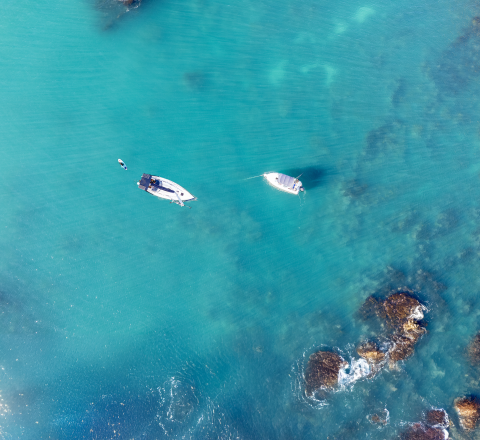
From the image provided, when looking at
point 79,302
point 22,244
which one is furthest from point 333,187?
point 22,244

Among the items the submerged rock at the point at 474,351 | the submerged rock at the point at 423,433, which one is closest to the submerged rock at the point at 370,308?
the submerged rock at the point at 474,351

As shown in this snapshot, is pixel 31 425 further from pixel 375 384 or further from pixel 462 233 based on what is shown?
pixel 462 233

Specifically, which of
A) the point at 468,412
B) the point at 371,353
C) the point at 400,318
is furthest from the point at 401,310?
the point at 468,412

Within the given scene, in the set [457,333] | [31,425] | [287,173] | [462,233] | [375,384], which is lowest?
[31,425]

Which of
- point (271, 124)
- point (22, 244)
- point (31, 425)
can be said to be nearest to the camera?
point (31, 425)

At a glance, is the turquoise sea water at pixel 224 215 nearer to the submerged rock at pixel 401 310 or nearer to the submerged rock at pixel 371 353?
the submerged rock at pixel 371 353

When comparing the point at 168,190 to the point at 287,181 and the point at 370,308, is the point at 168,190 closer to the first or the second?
the point at 287,181

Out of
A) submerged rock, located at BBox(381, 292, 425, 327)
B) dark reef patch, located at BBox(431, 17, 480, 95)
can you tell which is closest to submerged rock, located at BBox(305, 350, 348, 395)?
submerged rock, located at BBox(381, 292, 425, 327)
